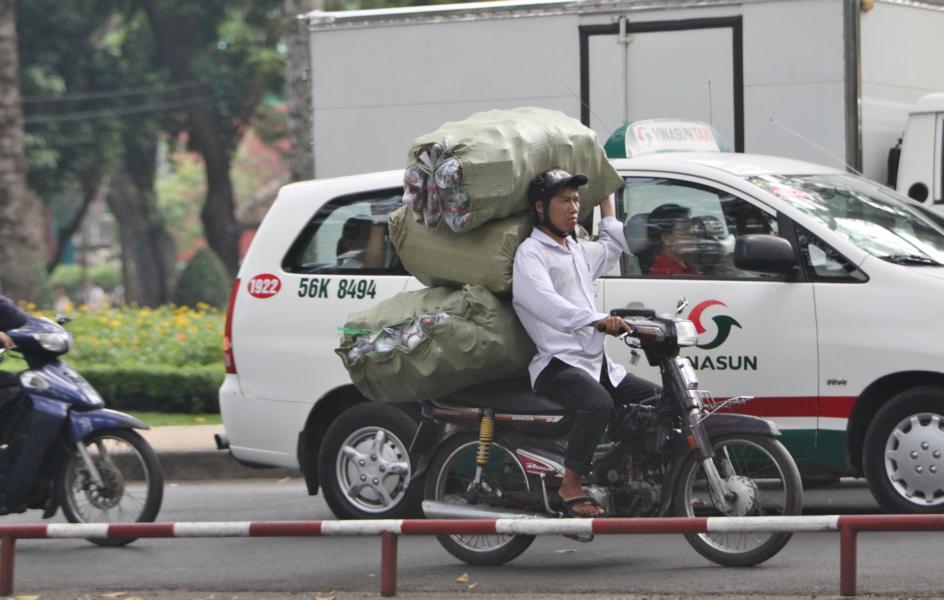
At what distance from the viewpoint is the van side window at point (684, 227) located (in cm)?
801

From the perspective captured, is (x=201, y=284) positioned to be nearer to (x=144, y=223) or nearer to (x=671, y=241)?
(x=144, y=223)

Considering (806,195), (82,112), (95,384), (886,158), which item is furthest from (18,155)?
(82,112)

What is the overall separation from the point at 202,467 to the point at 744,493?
570 cm

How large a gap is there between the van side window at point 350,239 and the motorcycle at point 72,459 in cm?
125

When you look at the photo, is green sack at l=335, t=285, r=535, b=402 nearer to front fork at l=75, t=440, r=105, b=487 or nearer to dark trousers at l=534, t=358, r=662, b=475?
dark trousers at l=534, t=358, r=662, b=475

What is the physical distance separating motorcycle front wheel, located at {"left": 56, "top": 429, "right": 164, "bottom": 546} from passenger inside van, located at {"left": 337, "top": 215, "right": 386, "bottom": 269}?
1411 mm

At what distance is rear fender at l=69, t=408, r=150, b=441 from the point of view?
8.37 m

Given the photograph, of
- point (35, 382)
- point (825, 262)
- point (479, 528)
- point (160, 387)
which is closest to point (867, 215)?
point (825, 262)

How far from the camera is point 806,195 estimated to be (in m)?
8.07

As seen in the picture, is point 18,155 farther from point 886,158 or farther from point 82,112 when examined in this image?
point 82,112

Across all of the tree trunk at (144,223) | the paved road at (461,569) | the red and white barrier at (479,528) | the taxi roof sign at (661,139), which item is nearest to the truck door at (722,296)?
→ the taxi roof sign at (661,139)

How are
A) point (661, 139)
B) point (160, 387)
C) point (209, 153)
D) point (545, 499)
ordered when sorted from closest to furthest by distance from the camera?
point (545, 499)
point (661, 139)
point (160, 387)
point (209, 153)

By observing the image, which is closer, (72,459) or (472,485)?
(472,485)

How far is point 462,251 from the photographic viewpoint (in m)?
7.31
